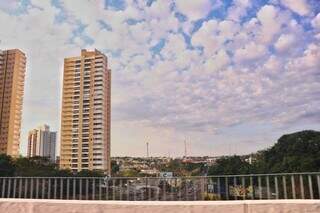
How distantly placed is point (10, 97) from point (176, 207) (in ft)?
262

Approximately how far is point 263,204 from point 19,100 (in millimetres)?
81759

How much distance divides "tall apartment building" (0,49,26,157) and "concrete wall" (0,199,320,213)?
77263 millimetres

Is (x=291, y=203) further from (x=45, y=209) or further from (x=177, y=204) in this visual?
(x=45, y=209)

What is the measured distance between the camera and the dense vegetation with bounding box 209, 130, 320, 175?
4418cm

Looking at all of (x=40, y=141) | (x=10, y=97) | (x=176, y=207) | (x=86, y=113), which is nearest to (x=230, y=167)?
(x=86, y=113)

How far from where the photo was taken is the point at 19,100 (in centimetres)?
7856

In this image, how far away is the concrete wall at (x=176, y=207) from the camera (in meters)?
2.13

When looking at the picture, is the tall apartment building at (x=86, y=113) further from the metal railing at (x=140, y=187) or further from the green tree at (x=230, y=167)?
the metal railing at (x=140, y=187)

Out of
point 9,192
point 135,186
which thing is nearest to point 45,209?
point 135,186

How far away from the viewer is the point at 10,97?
251ft

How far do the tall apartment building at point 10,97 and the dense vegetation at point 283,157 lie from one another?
42.2 metres

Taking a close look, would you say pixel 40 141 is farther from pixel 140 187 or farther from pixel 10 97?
pixel 140 187

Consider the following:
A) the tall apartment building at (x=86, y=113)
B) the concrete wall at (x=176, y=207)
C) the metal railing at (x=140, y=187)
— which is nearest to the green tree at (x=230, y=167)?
the tall apartment building at (x=86, y=113)

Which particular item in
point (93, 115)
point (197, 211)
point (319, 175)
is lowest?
point (197, 211)
